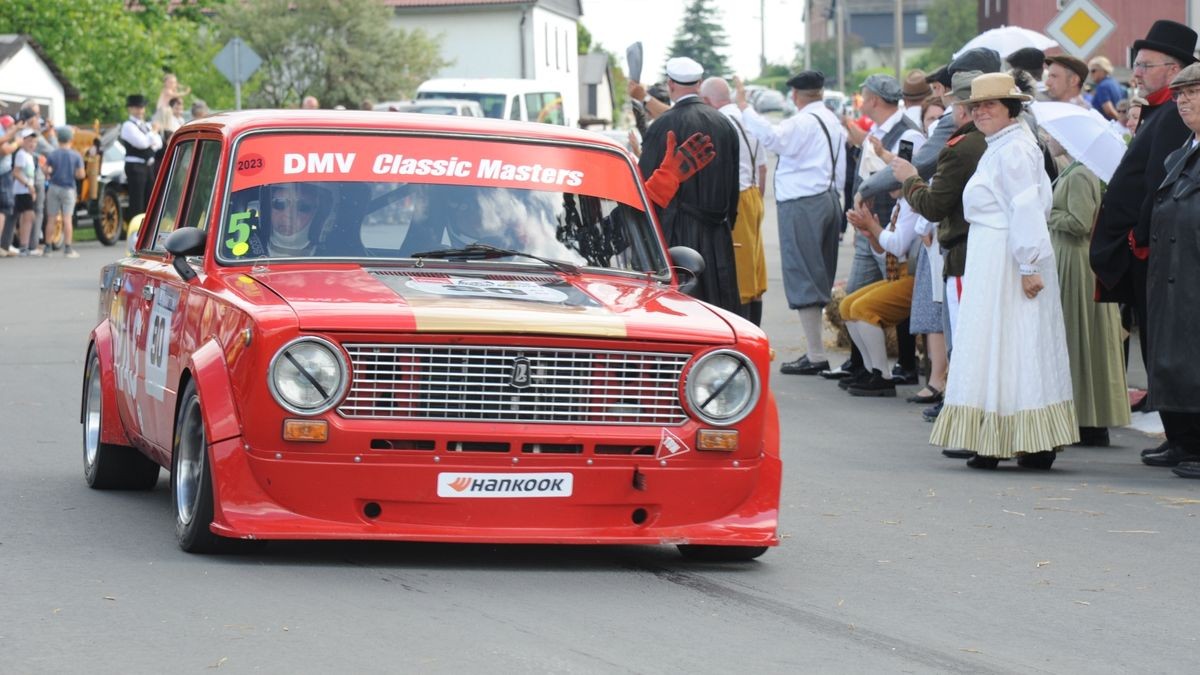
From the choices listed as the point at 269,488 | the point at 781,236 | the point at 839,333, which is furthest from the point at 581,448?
the point at 839,333

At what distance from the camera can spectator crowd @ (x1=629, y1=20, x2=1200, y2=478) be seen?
10.3 metres

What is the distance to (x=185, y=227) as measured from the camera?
8.46 meters

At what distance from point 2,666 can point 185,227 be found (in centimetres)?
317

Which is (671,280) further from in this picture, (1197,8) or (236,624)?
(1197,8)

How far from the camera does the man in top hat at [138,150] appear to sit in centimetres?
3000

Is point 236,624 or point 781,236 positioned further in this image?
point 781,236

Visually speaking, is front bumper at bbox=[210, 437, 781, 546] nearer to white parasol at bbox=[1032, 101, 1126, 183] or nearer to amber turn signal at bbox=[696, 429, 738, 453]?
amber turn signal at bbox=[696, 429, 738, 453]

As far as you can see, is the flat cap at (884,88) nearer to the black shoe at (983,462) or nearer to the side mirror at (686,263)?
the black shoe at (983,462)

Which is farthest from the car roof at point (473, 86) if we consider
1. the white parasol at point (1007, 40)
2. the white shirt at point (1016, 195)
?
the white shirt at point (1016, 195)

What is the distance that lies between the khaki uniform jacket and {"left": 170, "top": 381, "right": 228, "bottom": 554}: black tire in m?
4.84

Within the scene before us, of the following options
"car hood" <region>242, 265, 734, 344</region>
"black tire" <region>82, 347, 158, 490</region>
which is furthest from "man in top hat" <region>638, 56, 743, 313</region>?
"car hood" <region>242, 265, 734, 344</region>

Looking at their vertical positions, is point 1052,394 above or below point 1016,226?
below

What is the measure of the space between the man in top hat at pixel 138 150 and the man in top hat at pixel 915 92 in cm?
1706

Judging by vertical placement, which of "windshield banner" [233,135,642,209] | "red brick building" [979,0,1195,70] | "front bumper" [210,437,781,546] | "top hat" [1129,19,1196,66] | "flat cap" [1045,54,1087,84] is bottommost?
"front bumper" [210,437,781,546]
